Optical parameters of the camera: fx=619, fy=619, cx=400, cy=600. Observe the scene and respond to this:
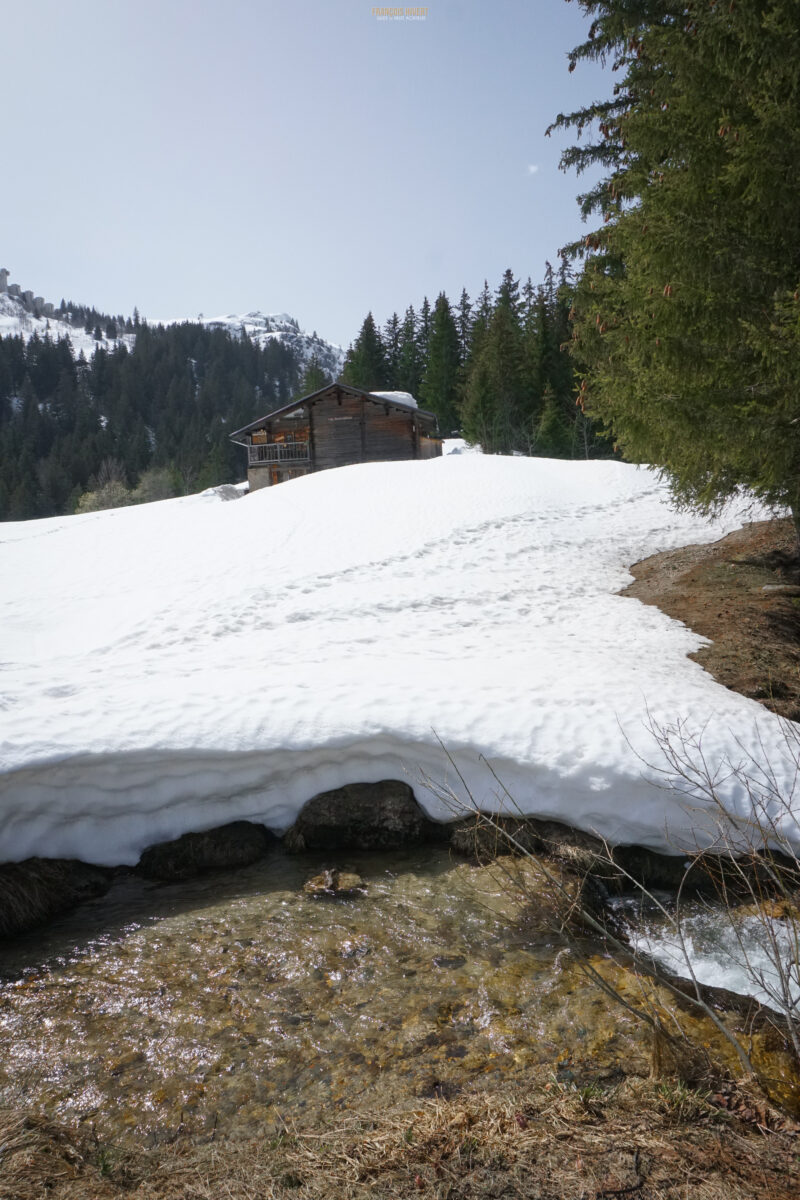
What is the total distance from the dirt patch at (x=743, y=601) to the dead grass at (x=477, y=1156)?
4086 mm

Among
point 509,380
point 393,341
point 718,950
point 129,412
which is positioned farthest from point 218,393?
point 718,950

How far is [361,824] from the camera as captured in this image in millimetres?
5023

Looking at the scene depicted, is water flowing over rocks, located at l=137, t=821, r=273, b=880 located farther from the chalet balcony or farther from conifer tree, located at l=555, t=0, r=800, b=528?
the chalet balcony

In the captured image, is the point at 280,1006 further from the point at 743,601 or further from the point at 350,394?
the point at 350,394

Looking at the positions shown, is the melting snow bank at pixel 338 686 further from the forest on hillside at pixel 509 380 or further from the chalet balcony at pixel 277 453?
the forest on hillside at pixel 509 380

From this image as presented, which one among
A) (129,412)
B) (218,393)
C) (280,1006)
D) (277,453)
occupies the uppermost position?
(218,393)

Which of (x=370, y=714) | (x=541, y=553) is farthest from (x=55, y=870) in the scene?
(x=541, y=553)

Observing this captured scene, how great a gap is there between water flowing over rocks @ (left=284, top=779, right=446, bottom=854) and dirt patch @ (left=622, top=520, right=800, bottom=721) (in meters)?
3.38

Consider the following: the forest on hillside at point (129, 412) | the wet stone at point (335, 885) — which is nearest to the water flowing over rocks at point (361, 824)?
the wet stone at point (335, 885)

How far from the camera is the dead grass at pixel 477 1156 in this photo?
2.03 m

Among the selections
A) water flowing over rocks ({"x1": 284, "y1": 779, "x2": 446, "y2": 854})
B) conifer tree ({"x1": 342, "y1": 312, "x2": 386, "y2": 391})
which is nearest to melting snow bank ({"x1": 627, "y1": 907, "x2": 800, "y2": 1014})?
water flowing over rocks ({"x1": 284, "y1": 779, "x2": 446, "y2": 854})

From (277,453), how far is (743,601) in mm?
31236

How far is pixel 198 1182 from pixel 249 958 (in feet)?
4.64

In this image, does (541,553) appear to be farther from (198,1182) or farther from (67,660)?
(198,1182)
